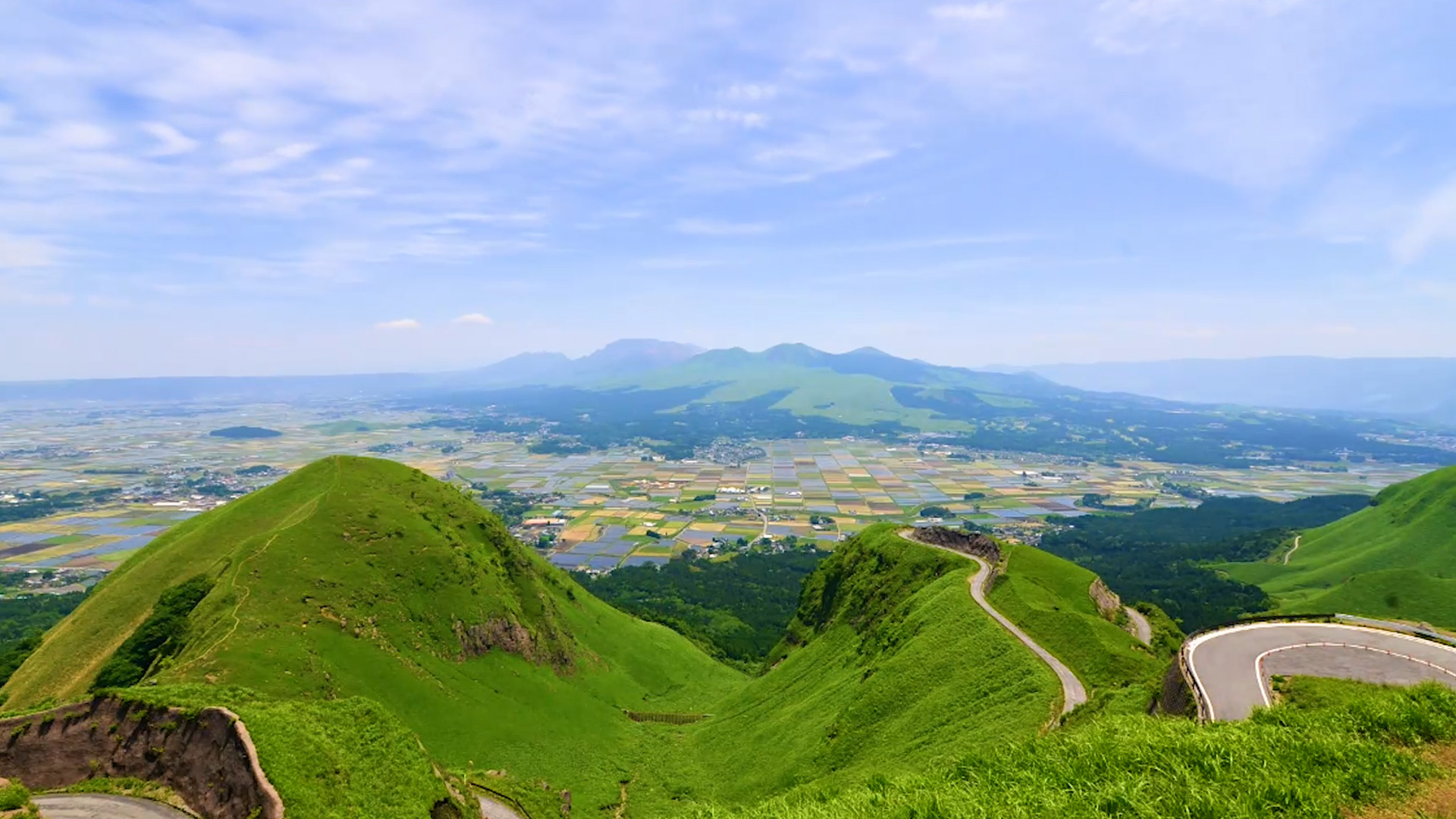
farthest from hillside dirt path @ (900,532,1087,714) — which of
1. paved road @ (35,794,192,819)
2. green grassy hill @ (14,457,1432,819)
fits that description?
paved road @ (35,794,192,819)

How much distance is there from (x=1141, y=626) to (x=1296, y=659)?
36692 millimetres

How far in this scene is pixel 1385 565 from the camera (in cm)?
14950

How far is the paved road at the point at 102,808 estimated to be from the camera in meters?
31.8

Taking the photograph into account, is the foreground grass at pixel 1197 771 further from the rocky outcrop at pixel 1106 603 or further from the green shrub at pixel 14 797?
the rocky outcrop at pixel 1106 603

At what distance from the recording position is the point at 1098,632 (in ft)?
175

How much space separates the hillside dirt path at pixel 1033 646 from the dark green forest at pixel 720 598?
63.6 metres

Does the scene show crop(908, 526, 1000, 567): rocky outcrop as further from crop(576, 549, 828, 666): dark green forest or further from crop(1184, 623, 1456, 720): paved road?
crop(576, 549, 828, 666): dark green forest

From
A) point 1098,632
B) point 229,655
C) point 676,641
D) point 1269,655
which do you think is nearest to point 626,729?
point 676,641

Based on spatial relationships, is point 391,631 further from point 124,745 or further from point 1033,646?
point 1033,646

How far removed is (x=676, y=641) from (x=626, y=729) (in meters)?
35.2

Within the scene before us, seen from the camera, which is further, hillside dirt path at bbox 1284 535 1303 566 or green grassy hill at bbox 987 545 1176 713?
hillside dirt path at bbox 1284 535 1303 566

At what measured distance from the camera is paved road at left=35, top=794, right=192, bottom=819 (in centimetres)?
3180

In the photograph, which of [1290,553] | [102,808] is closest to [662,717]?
[102,808]

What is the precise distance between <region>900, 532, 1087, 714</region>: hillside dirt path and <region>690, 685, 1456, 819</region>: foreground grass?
18723 mm
